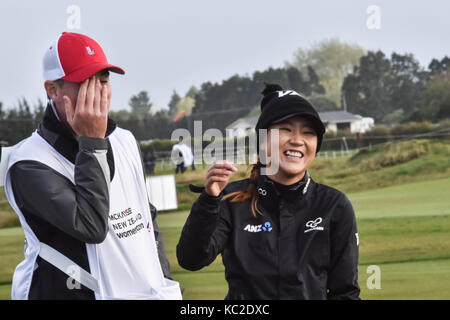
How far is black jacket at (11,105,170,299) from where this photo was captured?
1.90m

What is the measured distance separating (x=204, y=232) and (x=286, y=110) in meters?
0.50

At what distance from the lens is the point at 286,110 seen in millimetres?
2191

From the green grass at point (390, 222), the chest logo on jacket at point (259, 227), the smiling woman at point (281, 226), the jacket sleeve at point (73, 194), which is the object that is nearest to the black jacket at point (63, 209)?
the jacket sleeve at point (73, 194)

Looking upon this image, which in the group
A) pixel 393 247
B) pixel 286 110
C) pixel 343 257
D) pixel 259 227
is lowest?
pixel 393 247

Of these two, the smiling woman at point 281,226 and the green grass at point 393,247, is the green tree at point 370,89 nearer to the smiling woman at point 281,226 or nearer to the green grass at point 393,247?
the green grass at point 393,247

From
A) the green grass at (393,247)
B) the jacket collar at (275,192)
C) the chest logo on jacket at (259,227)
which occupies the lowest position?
the green grass at (393,247)

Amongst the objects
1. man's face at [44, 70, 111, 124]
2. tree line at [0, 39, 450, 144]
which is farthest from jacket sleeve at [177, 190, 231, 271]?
tree line at [0, 39, 450, 144]

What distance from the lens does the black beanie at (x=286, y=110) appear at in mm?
2189

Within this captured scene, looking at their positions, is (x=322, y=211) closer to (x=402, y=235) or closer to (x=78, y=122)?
(x=78, y=122)

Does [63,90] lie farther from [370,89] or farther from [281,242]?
[370,89]

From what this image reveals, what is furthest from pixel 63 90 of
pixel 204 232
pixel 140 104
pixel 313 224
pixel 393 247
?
pixel 140 104

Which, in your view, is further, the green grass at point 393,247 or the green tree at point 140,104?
the green tree at point 140,104

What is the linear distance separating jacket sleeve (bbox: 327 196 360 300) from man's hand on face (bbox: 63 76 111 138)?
841 millimetres

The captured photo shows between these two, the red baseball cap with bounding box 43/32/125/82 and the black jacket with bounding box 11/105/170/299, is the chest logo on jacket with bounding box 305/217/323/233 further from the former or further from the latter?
the red baseball cap with bounding box 43/32/125/82
